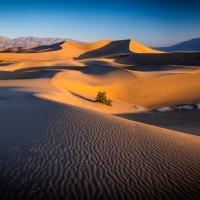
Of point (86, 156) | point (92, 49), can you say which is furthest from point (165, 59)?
point (86, 156)

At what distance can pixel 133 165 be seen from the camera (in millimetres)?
5098

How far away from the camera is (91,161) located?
520 centimetres

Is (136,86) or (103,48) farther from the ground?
(103,48)

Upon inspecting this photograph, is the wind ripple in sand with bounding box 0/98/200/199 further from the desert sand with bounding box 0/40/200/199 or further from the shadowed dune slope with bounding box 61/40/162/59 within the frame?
the shadowed dune slope with bounding box 61/40/162/59

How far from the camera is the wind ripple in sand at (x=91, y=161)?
13.4 ft

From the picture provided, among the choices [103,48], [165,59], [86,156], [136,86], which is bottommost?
[136,86]

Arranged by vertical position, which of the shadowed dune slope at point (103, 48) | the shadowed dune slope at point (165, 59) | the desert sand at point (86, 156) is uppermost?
the shadowed dune slope at point (103, 48)

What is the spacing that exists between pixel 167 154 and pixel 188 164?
25.3 inches

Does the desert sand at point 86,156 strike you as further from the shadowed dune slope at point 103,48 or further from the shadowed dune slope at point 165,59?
the shadowed dune slope at point 103,48

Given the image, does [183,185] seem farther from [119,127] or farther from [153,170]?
[119,127]

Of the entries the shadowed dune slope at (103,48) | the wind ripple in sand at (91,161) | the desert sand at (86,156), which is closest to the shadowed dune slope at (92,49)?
the shadowed dune slope at (103,48)

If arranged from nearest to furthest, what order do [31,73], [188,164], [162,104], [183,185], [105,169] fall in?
[183,185], [105,169], [188,164], [162,104], [31,73]

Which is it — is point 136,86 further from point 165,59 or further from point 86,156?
point 165,59

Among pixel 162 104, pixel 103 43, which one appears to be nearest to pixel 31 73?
pixel 162 104
